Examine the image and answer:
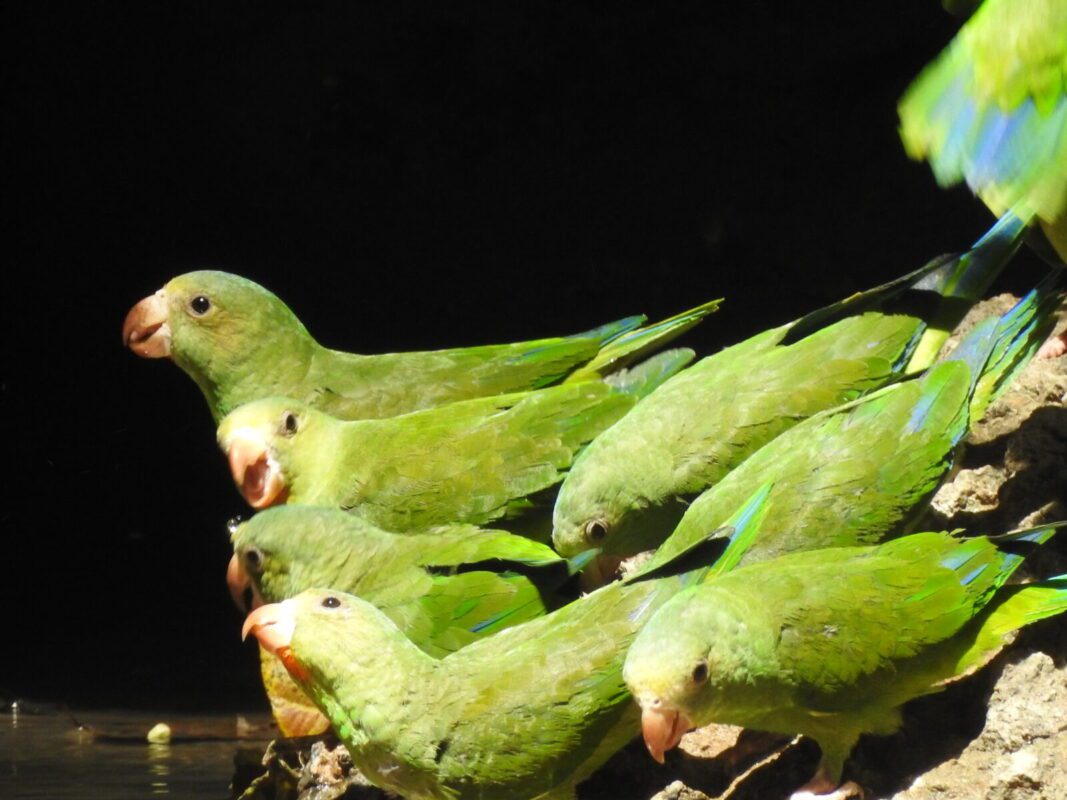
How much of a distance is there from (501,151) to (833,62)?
1.61 m

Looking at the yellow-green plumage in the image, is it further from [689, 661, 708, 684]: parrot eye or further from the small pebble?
the small pebble

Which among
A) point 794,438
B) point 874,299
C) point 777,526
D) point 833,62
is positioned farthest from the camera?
point 833,62

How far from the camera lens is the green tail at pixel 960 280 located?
3674 mm

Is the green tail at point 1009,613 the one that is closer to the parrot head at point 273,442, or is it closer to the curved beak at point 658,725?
the curved beak at point 658,725

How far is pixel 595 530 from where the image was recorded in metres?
3.66

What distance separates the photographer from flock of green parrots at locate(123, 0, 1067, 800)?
271 centimetres

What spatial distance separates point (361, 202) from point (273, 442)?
3.34 metres

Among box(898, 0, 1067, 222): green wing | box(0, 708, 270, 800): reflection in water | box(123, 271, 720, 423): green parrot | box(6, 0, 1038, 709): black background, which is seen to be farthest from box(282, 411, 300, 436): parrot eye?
box(6, 0, 1038, 709): black background

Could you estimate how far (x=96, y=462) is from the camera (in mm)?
7426

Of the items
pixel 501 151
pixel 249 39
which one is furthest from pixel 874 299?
pixel 249 39

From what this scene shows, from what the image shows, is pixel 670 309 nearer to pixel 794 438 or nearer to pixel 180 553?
pixel 180 553

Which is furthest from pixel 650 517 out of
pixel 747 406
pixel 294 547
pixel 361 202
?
pixel 361 202

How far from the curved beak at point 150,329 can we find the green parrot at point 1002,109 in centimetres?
292

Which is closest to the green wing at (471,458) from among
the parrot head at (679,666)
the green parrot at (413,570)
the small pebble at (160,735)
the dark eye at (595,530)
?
the green parrot at (413,570)
